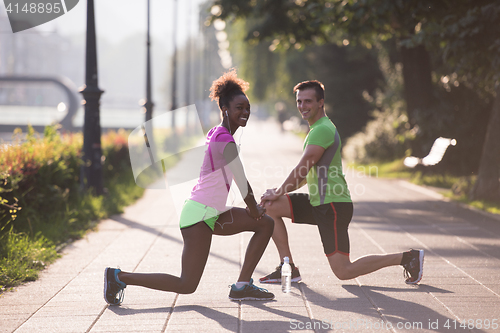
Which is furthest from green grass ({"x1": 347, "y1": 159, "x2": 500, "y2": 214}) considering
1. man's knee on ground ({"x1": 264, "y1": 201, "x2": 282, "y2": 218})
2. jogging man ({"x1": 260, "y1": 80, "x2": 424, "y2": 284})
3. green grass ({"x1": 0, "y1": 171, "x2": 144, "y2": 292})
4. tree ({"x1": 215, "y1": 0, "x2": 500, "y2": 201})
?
green grass ({"x1": 0, "y1": 171, "x2": 144, "y2": 292})

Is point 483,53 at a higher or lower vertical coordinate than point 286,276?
higher

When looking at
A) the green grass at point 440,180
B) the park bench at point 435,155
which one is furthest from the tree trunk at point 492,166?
the park bench at point 435,155

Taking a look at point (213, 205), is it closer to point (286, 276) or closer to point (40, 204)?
point (286, 276)

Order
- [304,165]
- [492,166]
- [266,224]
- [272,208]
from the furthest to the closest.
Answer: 1. [492,166]
2. [272,208]
3. [304,165]
4. [266,224]

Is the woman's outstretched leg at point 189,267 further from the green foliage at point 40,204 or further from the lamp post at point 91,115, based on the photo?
A: the lamp post at point 91,115

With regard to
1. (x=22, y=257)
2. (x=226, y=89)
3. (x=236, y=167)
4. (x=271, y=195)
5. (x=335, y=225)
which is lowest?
(x=22, y=257)

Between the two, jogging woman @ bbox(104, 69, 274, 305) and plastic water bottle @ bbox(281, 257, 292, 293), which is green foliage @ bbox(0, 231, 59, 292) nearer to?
jogging woman @ bbox(104, 69, 274, 305)

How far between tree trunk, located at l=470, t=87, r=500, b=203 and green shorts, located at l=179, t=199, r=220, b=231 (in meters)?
8.00

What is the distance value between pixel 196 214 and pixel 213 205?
153 mm

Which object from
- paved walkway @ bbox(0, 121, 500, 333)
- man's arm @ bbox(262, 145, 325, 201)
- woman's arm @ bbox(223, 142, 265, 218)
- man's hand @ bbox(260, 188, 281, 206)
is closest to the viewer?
paved walkway @ bbox(0, 121, 500, 333)

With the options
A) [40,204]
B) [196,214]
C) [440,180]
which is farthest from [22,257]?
[440,180]

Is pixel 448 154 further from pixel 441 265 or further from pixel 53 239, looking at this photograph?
pixel 53 239

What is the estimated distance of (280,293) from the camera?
5.32 m

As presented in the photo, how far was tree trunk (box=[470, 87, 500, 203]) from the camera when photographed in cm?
1111
